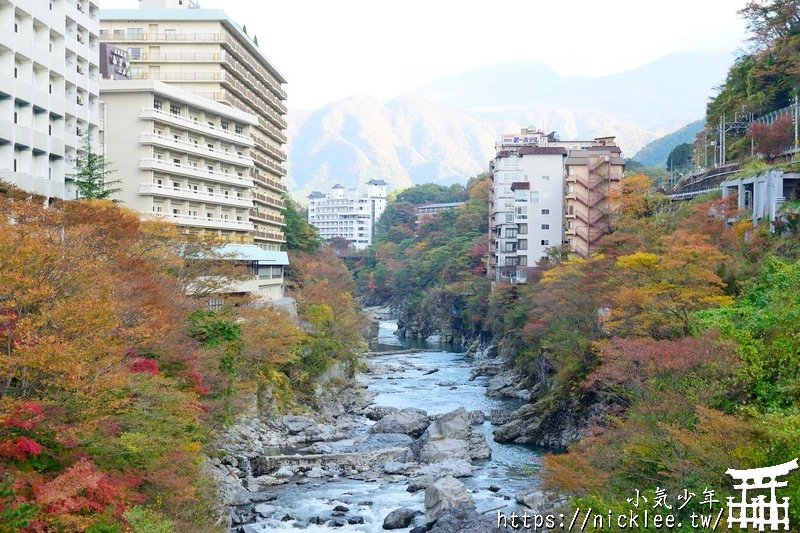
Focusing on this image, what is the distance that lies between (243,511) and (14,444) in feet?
34.0

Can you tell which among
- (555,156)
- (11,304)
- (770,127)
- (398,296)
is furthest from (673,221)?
(398,296)

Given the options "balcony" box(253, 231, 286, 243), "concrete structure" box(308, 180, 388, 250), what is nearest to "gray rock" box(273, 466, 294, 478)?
"balcony" box(253, 231, 286, 243)

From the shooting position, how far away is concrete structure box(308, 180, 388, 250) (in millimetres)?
146500

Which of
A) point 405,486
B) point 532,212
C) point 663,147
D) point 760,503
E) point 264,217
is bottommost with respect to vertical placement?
point 405,486

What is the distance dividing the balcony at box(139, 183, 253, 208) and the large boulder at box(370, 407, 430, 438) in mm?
16040

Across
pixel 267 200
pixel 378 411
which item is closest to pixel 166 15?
pixel 267 200

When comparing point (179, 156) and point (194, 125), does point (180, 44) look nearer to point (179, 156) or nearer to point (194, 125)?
point (194, 125)

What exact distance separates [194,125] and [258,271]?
28.3 feet

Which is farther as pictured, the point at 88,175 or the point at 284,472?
the point at 88,175

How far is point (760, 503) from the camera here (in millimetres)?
14086

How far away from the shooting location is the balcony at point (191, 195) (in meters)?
40.5

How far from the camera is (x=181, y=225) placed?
42.3 m

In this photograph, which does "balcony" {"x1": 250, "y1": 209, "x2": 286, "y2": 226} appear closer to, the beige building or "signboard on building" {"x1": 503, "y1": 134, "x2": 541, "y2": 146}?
the beige building

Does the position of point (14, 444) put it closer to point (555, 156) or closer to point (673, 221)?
point (673, 221)
